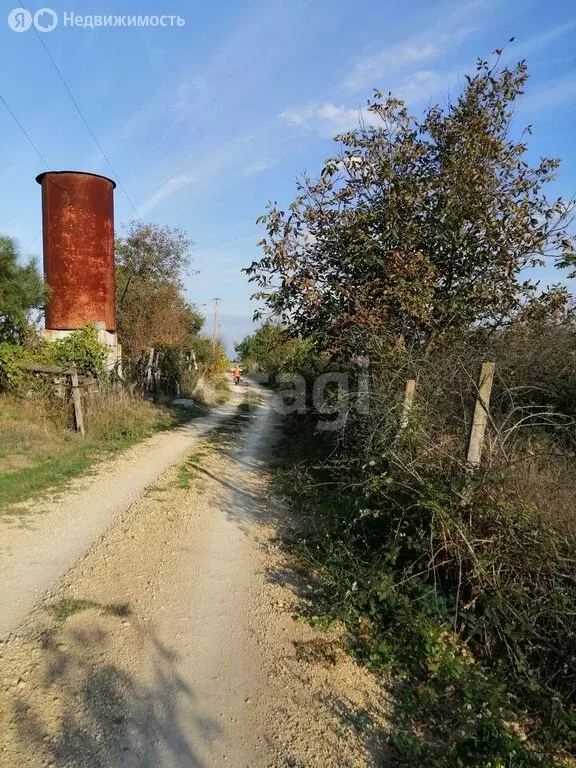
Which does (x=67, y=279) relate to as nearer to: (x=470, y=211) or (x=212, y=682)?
(x=470, y=211)

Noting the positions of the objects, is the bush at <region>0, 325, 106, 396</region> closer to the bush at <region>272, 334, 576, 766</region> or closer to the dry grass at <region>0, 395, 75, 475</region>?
the dry grass at <region>0, 395, 75, 475</region>

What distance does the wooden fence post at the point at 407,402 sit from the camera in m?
4.85

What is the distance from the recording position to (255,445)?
460 inches

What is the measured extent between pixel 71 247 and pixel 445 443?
14.8 m

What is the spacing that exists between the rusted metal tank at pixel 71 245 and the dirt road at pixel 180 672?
12.0 meters

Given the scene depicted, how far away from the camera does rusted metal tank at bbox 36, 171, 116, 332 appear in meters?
15.5

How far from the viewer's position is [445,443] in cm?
429

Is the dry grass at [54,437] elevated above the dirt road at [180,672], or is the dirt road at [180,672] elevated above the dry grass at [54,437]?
the dry grass at [54,437]

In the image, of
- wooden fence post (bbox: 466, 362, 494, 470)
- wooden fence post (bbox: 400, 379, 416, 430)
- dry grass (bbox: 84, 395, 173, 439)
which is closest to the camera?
wooden fence post (bbox: 466, 362, 494, 470)

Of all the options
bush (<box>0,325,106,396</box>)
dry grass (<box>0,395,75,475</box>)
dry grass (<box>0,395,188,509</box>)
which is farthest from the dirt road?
bush (<box>0,325,106,396</box>)

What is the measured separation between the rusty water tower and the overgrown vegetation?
9.23m

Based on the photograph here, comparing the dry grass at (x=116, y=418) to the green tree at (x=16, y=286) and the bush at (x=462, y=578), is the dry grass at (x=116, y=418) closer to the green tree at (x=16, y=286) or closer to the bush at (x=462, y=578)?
the green tree at (x=16, y=286)

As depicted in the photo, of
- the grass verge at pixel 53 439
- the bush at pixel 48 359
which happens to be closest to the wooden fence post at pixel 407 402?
the grass verge at pixel 53 439

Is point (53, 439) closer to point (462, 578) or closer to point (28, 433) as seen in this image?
point (28, 433)
